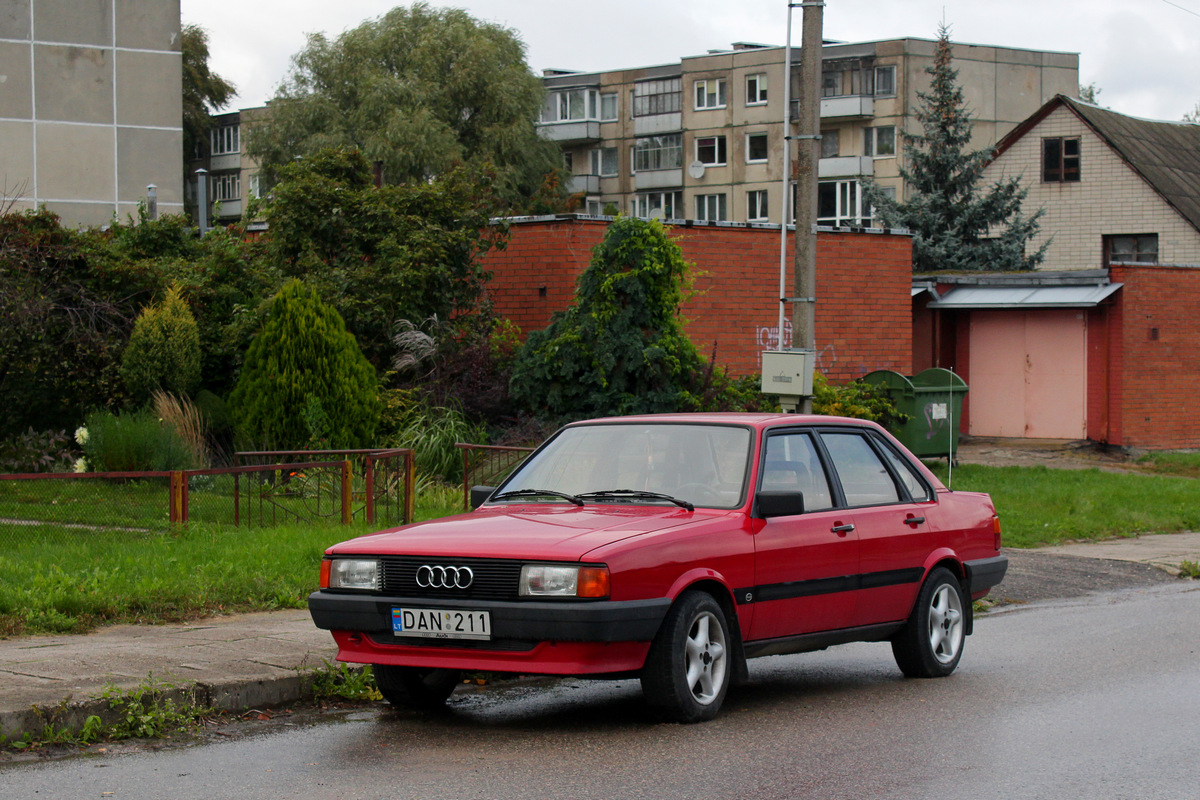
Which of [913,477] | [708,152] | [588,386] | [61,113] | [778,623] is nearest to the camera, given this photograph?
[778,623]

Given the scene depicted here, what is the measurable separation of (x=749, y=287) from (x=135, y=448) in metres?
9.71

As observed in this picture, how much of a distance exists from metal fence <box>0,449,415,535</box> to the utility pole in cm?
385

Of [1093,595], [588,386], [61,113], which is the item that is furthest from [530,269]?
[61,113]

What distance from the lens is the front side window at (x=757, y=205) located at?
222 ft

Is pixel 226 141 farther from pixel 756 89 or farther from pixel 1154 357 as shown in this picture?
pixel 1154 357

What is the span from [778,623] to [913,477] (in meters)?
1.75

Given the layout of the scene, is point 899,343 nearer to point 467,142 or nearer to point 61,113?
point 61,113

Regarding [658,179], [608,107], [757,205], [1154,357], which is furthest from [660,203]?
[1154,357]

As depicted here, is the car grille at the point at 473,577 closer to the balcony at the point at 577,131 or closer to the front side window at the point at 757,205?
the front side window at the point at 757,205

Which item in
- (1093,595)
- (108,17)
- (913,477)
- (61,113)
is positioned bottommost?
(1093,595)

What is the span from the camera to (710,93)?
69.8 meters

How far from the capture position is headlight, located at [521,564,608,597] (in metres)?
6.33

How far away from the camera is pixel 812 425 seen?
8.02m

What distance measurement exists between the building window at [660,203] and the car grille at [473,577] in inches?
2529
